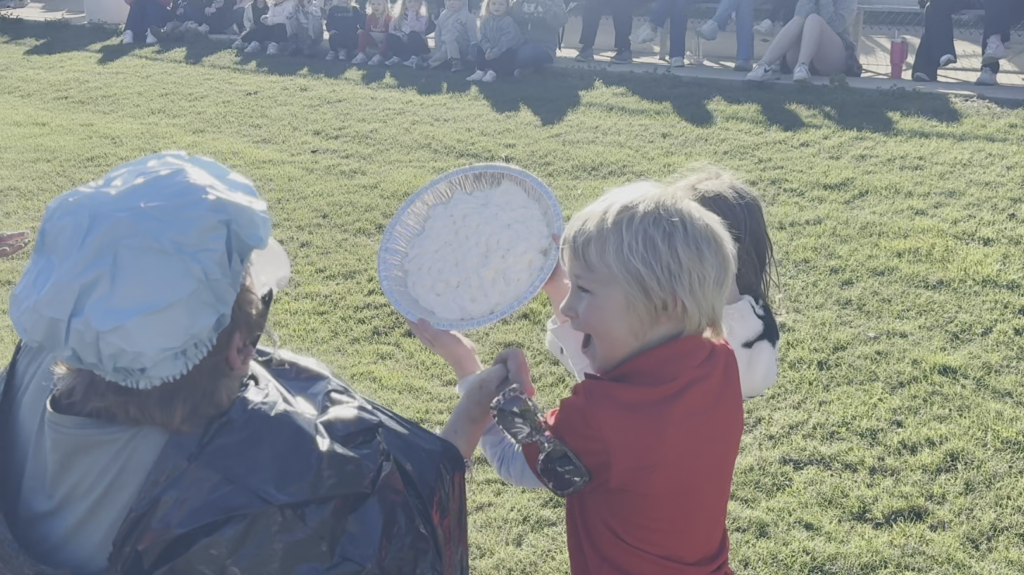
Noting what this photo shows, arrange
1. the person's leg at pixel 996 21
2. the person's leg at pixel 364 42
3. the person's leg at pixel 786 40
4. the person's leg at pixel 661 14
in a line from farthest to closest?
the person's leg at pixel 364 42 < the person's leg at pixel 661 14 < the person's leg at pixel 786 40 < the person's leg at pixel 996 21

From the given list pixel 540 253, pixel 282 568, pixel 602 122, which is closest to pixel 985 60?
pixel 602 122

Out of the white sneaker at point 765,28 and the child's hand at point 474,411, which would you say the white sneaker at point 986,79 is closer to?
the white sneaker at point 765,28

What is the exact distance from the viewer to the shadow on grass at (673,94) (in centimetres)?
823

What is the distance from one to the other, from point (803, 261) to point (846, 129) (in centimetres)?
286

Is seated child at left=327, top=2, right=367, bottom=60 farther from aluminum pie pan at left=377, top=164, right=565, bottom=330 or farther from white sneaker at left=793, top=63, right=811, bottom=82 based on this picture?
aluminum pie pan at left=377, top=164, right=565, bottom=330

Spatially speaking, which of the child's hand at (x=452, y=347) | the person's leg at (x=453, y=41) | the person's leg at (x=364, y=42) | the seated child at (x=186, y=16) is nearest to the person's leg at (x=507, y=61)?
the person's leg at (x=453, y=41)

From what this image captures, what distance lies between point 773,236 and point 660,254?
4152 mm

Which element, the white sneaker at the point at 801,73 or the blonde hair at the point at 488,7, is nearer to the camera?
the white sneaker at the point at 801,73

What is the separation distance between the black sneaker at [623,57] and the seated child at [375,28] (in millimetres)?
3249

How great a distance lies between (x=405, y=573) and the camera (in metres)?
1.70

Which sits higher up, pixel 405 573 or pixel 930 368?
pixel 405 573

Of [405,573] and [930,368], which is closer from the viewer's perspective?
[405,573]

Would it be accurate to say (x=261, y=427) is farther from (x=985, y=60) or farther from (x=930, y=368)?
(x=985, y=60)

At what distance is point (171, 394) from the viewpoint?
158cm
